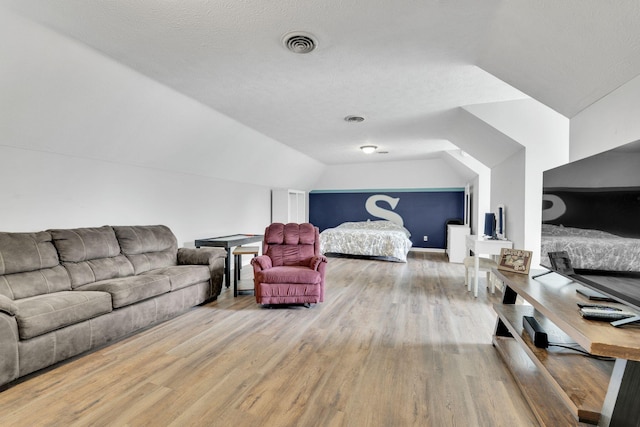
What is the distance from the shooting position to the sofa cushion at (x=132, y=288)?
8.86ft

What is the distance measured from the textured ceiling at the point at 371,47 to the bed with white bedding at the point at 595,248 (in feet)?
3.21

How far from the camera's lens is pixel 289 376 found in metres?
2.16

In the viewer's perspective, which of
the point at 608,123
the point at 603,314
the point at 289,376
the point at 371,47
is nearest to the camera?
the point at 603,314

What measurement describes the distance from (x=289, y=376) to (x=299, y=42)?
97.3 inches

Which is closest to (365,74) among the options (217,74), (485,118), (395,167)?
(217,74)

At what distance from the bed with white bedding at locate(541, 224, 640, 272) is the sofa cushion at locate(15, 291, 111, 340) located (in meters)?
3.52

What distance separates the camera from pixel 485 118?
3.65 metres

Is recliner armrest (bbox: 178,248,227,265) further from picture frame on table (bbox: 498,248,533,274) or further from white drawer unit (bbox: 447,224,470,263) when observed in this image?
white drawer unit (bbox: 447,224,470,263)

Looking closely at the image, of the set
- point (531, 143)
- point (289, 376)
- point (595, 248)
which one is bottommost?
point (289, 376)

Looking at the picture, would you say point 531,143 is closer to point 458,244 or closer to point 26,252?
point 458,244

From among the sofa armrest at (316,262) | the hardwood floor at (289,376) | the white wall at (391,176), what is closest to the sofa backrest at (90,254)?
the hardwood floor at (289,376)

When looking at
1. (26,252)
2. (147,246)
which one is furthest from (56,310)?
(147,246)

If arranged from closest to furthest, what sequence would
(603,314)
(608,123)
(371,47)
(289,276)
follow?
1. (603,314)
2. (608,123)
3. (371,47)
4. (289,276)

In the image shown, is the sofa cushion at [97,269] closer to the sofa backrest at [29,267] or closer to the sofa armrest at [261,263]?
the sofa backrest at [29,267]
